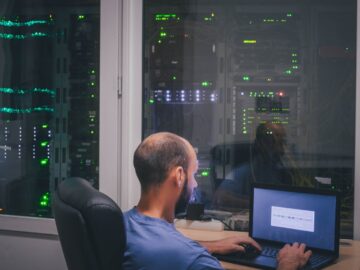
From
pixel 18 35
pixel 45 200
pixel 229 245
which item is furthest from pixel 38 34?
pixel 229 245

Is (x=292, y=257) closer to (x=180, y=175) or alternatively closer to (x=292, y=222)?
(x=292, y=222)

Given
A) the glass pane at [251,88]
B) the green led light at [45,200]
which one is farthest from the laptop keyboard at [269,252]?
the green led light at [45,200]

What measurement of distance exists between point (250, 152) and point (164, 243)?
1677 mm

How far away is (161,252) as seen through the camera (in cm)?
132

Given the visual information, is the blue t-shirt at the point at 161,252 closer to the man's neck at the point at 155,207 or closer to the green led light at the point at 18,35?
the man's neck at the point at 155,207

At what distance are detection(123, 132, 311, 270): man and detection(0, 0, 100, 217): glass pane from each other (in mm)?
1440

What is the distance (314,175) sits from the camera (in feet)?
9.06

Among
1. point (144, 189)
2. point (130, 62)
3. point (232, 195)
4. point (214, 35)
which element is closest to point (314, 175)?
point (232, 195)

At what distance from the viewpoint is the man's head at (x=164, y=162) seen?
59.2 inches

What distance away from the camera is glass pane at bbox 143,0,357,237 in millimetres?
2756

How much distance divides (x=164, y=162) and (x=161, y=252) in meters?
0.30

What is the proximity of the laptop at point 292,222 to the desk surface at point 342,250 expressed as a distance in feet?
0.11

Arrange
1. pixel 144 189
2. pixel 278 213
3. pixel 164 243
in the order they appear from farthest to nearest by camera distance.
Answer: pixel 278 213, pixel 144 189, pixel 164 243

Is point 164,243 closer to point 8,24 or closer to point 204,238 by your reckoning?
point 204,238
